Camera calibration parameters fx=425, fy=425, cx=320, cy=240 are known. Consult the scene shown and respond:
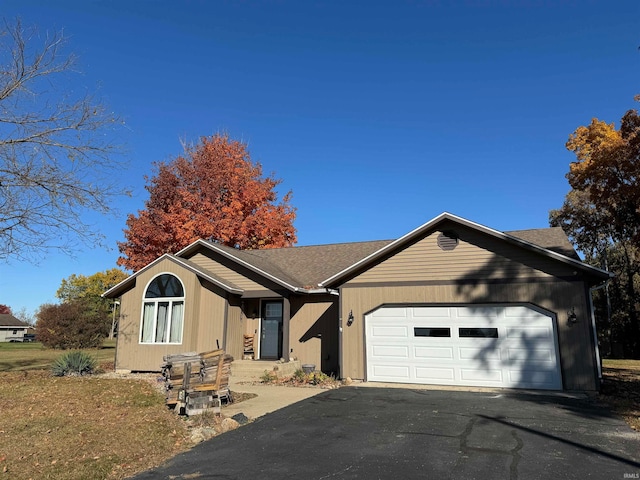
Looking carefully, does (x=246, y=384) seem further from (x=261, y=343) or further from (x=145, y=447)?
(x=145, y=447)

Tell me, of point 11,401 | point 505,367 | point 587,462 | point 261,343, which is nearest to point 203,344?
point 261,343

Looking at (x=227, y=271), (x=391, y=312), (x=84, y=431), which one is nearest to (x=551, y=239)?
(x=391, y=312)

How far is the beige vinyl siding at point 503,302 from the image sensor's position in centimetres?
1091

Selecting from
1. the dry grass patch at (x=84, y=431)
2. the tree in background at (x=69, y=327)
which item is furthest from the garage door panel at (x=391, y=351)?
the tree in background at (x=69, y=327)

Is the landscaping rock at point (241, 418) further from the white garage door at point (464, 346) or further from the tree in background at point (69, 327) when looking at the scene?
the tree in background at point (69, 327)

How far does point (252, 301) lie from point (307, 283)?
91.5 inches

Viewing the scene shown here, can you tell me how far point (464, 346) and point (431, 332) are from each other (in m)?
0.98

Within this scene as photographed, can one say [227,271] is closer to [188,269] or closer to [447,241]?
[188,269]

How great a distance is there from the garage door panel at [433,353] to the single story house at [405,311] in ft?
0.10

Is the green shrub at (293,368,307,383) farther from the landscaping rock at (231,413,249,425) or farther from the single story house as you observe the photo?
the landscaping rock at (231,413,249,425)

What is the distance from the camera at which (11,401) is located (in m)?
9.45

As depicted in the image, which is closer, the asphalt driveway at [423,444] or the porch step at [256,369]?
the asphalt driveway at [423,444]

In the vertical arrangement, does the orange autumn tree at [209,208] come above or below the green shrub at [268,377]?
above

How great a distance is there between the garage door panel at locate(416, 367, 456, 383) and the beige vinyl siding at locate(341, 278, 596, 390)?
1.71 meters
